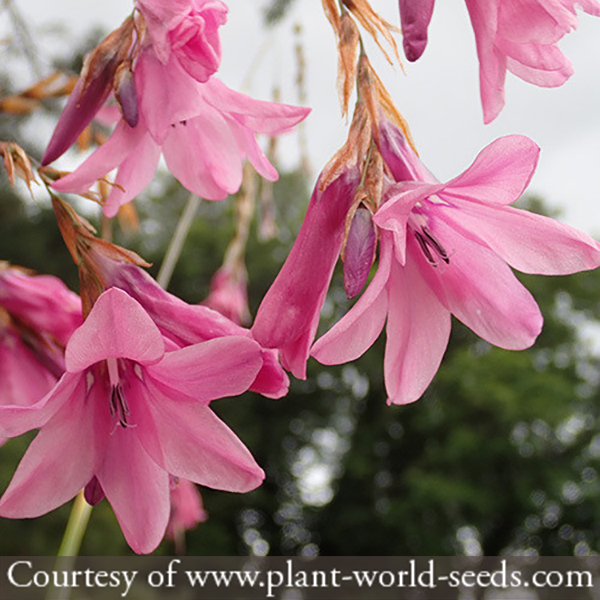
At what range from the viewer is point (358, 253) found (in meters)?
0.22

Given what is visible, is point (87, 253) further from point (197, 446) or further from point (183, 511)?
point (183, 511)

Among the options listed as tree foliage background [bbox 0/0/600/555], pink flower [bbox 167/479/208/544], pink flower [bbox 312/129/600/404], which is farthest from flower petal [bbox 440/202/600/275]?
tree foliage background [bbox 0/0/600/555]

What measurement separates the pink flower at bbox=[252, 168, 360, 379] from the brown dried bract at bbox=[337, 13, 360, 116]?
0.03 meters

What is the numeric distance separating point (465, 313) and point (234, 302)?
71 cm

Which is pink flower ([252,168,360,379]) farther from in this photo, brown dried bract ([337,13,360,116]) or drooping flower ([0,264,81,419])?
drooping flower ([0,264,81,419])

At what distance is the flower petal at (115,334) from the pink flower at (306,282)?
3 centimetres

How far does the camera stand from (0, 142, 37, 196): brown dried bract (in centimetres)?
27

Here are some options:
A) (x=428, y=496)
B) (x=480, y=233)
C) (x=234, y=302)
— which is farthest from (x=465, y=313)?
(x=428, y=496)

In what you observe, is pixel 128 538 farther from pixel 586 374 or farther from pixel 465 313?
pixel 586 374

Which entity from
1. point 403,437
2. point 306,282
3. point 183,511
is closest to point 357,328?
point 306,282

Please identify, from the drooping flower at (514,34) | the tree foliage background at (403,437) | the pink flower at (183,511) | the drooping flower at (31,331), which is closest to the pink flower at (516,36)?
the drooping flower at (514,34)

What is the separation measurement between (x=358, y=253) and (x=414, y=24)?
62 mm

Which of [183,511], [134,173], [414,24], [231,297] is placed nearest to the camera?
[414,24]

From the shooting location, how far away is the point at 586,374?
777 cm
